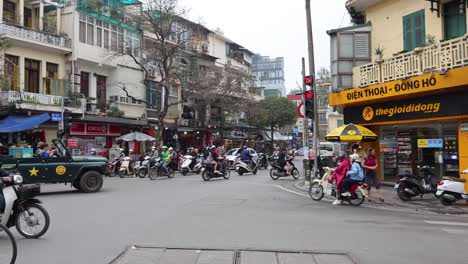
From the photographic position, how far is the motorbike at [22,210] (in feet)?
24.4

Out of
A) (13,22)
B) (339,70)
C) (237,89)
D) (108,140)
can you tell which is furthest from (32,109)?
(237,89)

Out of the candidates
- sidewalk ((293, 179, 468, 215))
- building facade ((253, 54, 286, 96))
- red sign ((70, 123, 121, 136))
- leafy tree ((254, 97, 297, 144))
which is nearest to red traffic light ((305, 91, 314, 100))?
sidewalk ((293, 179, 468, 215))

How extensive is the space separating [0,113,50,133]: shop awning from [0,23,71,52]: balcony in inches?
183

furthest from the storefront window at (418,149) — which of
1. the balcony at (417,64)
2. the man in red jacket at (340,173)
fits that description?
the man in red jacket at (340,173)

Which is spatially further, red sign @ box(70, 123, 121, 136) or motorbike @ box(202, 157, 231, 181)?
red sign @ box(70, 123, 121, 136)

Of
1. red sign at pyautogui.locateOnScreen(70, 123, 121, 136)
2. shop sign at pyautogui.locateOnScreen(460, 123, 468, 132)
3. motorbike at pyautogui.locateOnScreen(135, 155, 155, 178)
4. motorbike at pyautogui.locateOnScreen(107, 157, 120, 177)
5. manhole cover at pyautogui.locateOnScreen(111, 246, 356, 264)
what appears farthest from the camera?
red sign at pyautogui.locateOnScreen(70, 123, 121, 136)

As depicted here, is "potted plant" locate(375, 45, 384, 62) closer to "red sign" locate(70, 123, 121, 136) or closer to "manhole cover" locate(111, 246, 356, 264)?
"manhole cover" locate(111, 246, 356, 264)

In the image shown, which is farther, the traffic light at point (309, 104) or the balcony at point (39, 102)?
the balcony at point (39, 102)

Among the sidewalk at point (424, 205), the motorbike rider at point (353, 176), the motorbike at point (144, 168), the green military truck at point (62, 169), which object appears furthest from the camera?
the motorbike at point (144, 168)

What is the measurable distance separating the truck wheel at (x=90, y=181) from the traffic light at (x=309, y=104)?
8.06 m

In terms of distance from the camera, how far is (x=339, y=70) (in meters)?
19.4

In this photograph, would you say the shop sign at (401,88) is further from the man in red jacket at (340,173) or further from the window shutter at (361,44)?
the man in red jacket at (340,173)

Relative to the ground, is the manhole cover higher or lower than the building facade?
lower

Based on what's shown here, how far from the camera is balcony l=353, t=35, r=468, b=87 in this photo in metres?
13.9
